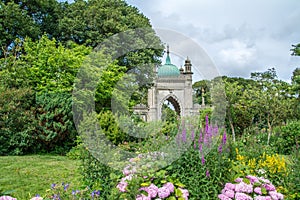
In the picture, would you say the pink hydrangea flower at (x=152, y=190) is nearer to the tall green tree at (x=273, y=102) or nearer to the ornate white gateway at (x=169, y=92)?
the ornate white gateway at (x=169, y=92)

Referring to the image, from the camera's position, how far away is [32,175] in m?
6.33

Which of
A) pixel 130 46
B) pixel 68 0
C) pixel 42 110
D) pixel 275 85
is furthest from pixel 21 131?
pixel 68 0

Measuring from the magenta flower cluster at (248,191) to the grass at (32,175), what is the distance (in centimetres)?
230

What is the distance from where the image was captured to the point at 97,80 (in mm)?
9789

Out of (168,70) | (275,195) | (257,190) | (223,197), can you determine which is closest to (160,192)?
(223,197)

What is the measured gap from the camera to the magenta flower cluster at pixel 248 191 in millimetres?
3145

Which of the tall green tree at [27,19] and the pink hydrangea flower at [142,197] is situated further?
the tall green tree at [27,19]

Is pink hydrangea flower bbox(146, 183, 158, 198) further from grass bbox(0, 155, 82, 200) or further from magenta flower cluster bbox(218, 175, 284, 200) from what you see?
grass bbox(0, 155, 82, 200)

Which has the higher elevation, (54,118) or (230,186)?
(54,118)

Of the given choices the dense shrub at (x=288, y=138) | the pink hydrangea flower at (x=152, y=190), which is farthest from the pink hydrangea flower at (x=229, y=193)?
the dense shrub at (x=288, y=138)

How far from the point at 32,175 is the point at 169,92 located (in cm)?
830

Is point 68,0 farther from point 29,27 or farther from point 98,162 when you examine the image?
point 98,162

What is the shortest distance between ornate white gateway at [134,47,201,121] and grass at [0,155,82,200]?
4.43 meters

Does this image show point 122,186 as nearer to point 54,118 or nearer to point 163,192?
point 163,192
